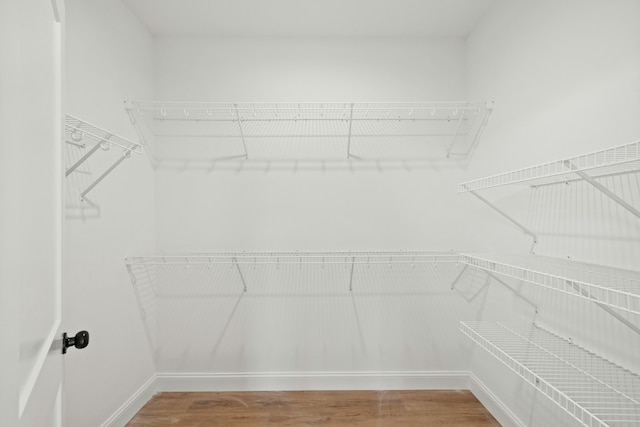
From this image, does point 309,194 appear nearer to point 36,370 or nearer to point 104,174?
point 104,174

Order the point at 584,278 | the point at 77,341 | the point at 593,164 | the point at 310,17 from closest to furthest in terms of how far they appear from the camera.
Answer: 1. the point at 77,341
2. the point at 584,278
3. the point at 593,164
4. the point at 310,17

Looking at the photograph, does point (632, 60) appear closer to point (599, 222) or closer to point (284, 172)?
point (599, 222)

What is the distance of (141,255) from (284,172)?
1.09 m

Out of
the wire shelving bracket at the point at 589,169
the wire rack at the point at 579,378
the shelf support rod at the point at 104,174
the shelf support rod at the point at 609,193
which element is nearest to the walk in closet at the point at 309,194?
the shelf support rod at the point at 104,174

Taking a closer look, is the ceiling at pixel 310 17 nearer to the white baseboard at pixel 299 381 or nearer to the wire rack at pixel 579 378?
the wire rack at pixel 579 378

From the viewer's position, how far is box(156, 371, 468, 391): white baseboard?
2301 mm

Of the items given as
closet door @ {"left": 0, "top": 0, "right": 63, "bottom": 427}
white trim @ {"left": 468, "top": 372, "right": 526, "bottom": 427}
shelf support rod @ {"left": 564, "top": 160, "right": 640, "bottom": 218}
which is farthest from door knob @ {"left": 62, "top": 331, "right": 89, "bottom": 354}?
white trim @ {"left": 468, "top": 372, "right": 526, "bottom": 427}

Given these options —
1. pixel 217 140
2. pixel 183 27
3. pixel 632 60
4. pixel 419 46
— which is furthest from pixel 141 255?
pixel 632 60

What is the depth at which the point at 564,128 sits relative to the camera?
4.86 ft

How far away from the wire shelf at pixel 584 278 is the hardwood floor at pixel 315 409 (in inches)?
40.1

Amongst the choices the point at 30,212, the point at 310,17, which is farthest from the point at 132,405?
the point at 310,17

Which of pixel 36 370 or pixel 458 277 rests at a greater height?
pixel 36 370

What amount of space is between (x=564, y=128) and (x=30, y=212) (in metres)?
1.89

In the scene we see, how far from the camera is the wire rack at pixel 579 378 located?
3.63ft
